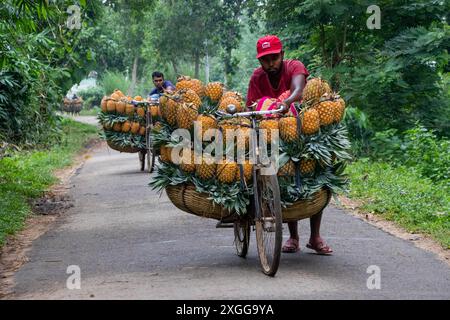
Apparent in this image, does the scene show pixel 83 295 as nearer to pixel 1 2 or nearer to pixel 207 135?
pixel 207 135

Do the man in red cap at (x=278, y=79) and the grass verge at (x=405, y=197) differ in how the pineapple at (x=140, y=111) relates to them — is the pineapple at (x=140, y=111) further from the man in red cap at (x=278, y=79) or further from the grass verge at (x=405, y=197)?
the man in red cap at (x=278, y=79)

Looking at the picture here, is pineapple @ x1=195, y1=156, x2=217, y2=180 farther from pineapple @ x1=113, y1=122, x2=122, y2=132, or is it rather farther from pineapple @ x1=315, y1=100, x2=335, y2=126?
pineapple @ x1=113, y1=122, x2=122, y2=132

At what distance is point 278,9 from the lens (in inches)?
736

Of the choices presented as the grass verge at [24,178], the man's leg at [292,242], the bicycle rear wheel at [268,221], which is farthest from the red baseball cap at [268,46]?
the grass verge at [24,178]

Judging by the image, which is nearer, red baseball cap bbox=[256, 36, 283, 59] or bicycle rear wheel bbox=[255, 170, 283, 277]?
bicycle rear wheel bbox=[255, 170, 283, 277]

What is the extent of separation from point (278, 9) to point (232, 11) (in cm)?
2044

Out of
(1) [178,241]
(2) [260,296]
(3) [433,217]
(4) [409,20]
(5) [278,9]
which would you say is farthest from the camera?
(5) [278,9]

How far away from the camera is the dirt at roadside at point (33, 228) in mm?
8266

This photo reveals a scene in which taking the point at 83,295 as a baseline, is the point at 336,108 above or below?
above

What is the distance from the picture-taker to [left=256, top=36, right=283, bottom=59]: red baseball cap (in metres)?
8.18

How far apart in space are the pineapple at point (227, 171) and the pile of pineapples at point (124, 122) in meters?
10.3

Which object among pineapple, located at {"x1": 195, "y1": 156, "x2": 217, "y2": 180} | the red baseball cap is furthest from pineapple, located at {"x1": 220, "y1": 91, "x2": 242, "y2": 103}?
pineapple, located at {"x1": 195, "y1": 156, "x2": 217, "y2": 180}

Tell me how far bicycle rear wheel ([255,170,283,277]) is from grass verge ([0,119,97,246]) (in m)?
3.72

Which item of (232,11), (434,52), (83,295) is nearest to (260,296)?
(83,295)
